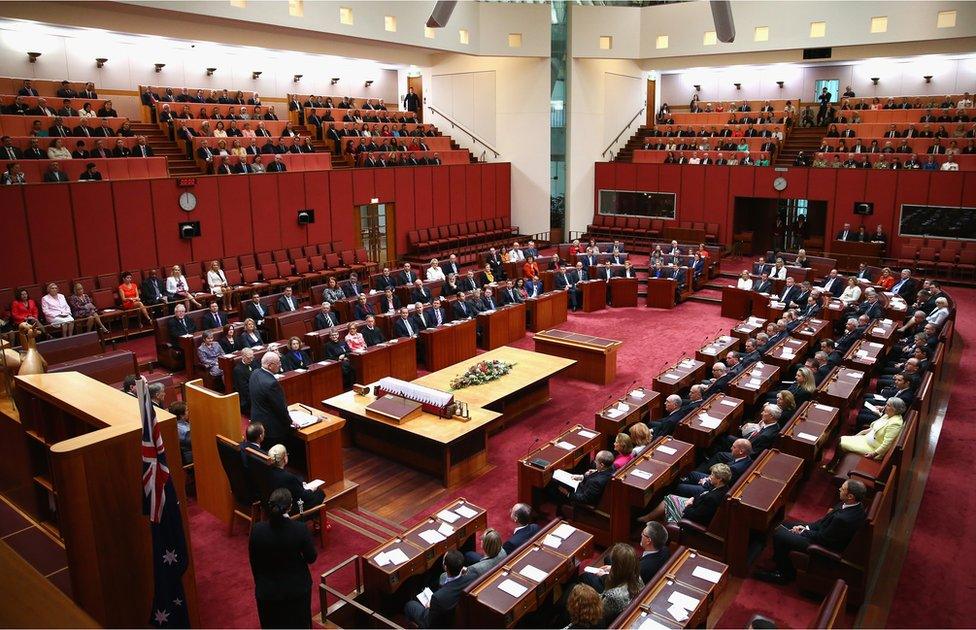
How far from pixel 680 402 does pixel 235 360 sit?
6369 mm

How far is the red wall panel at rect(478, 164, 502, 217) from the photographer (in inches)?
931

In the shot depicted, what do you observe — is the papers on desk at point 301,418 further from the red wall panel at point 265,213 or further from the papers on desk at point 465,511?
the red wall panel at point 265,213

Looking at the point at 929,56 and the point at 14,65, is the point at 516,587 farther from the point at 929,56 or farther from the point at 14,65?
the point at 929,56

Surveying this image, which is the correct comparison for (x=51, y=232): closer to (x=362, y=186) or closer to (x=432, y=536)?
(x=362, y=186)


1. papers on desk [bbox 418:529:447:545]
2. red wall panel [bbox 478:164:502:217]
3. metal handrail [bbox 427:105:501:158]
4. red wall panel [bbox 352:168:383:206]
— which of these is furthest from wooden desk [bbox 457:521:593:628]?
metal handrail [bbox 427:105:501:158]

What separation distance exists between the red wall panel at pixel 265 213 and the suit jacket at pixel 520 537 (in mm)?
13376

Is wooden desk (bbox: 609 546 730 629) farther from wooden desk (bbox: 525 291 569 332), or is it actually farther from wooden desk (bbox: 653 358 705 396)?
wooden desk (bbox: 525 291 569 332)

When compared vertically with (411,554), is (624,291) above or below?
above

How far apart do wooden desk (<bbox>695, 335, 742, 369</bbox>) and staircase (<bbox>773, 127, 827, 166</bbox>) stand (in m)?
13.8

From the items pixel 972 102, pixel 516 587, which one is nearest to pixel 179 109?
pixel 516 587

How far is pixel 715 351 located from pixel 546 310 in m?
4.51

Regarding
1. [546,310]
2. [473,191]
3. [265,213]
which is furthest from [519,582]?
[473,191]

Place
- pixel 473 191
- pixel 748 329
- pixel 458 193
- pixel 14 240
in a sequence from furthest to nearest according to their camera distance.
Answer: pixel 473 191 < pixel 458 193 < pixel 14 240 < pixel 748 329

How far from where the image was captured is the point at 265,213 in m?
17.4
